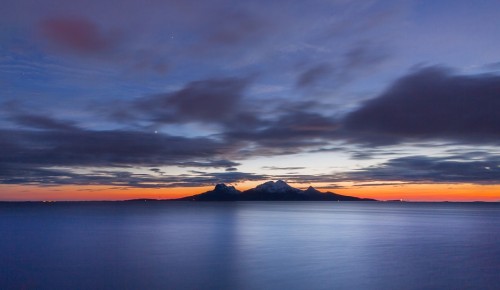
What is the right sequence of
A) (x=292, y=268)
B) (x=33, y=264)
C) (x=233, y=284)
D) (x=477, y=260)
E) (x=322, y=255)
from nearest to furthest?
(x=233, y=284) → (x=292, y=268) → (x=33, y=264) → (x=477, y=260) → (x=322, y=255)

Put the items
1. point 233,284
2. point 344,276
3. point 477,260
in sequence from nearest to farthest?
point 233,284, point 344,276, point 477,260

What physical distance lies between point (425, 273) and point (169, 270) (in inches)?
844

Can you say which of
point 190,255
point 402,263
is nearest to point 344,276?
point 402,263

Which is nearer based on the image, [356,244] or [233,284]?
[233,284]

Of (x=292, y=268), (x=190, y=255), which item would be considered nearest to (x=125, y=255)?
(x=190, y=255)

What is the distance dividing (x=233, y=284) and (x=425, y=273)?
16.7m

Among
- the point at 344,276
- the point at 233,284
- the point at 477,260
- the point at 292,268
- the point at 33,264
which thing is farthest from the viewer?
the point at 477,260

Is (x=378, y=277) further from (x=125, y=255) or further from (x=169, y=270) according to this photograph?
(x=125, y=255)

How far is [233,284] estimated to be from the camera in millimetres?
31359

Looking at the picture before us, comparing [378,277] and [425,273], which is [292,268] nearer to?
[378,277]

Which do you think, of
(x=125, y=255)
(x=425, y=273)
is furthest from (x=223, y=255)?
(x=425, y=273)

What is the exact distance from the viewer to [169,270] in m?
36.8

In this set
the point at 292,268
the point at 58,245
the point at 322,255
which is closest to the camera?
the point at 292,268

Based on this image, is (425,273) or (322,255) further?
(322,255)
